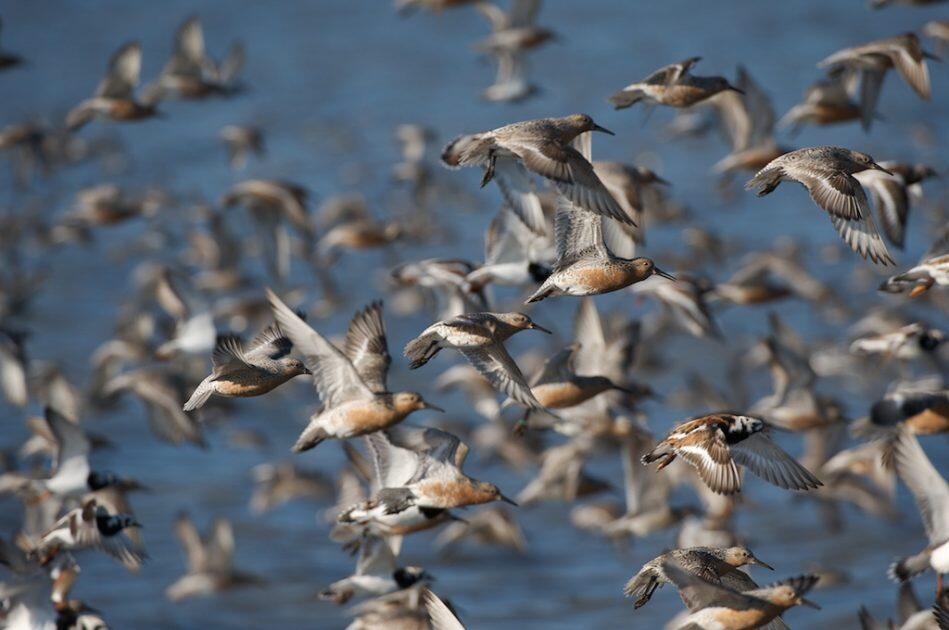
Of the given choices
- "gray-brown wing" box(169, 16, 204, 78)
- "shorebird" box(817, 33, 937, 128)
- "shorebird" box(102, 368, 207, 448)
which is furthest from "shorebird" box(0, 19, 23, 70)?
"shorebird" box(817, 33, 937, 128)

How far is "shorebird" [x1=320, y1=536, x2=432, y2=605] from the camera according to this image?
25.6ft

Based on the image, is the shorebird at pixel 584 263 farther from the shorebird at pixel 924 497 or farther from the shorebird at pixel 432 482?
the shorebird at pixel 924 497

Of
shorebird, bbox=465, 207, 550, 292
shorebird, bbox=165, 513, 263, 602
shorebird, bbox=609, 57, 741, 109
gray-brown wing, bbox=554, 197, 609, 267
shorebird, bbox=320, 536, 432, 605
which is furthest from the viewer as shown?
shorebird, bbox=165, 513, 263, 602

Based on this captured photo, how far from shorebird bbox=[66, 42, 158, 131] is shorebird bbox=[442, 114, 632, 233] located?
453cm

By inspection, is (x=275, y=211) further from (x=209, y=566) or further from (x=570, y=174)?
(x=570, y=174)

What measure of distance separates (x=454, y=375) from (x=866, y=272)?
6383 mm

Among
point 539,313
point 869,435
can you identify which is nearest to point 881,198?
point 869,435

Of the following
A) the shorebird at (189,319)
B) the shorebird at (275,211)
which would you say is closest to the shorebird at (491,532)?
the shorebird at (189,319)

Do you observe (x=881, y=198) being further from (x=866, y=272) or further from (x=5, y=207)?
(x=5, y=207)

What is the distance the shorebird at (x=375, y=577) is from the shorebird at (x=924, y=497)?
2.78 m

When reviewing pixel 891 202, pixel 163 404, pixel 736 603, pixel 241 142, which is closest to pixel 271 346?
pixel 736 603

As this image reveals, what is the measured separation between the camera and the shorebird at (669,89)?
8094 millimetres

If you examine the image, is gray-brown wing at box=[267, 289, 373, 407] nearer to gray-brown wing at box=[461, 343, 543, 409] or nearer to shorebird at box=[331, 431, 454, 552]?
shorebird at box=[331, 431, 454, 552]

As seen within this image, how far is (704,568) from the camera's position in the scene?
6188 millimetres
